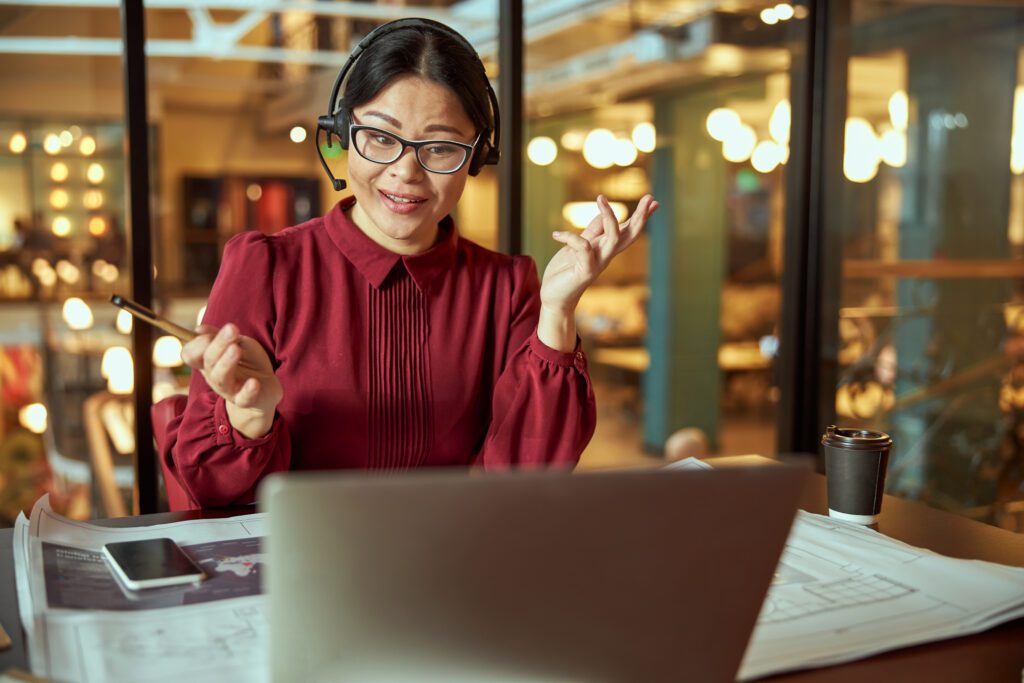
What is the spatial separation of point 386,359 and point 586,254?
35 cm

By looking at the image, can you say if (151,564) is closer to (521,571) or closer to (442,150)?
(521,571)

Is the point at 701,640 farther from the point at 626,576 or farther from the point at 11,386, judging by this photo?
the point at 11,386

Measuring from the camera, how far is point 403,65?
4.55ft

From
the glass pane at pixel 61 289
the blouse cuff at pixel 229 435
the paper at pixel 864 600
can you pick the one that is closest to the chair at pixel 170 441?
the blouse cuff at pixel 229 435

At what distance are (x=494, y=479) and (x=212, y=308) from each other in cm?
100

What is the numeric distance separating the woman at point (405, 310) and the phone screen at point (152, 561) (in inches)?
12.5

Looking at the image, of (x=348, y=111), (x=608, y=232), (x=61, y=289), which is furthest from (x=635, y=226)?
(x=61, y=289)

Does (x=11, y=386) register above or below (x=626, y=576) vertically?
below

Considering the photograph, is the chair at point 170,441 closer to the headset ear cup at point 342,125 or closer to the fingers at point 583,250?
the headset ear cup at point 342,125

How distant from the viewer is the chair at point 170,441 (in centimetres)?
140

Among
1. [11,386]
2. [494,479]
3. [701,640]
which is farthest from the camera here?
[11,386]

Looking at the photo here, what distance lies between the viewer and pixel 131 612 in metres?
0.81

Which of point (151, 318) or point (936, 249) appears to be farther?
point (936, 249)

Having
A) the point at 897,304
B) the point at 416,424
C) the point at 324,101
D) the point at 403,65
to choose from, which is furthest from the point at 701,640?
the point at 324,101
